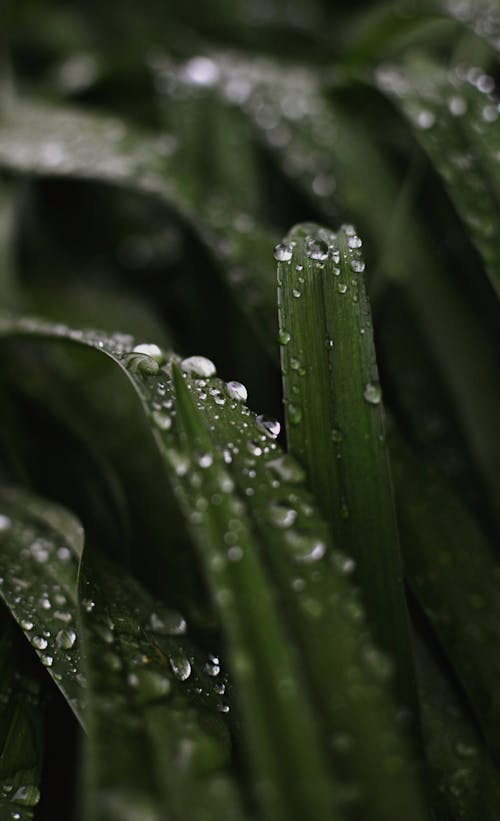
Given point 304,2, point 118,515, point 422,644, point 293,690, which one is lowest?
point 118,515

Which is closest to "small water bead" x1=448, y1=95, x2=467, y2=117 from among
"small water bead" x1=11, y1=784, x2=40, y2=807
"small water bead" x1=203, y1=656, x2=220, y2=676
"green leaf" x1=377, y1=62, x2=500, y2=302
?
"green leaf" x1=377, y1=62, x2=500, y2=302

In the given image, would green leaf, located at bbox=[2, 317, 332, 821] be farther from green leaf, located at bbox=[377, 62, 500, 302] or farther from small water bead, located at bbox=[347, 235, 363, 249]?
green leaf, located at bbox=[377, 62, 500, 302]

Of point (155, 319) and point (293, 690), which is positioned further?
point (155, 319)

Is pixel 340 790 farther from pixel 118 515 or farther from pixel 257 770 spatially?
pixel 118 515

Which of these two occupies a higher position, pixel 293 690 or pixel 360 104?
pixel 360 104

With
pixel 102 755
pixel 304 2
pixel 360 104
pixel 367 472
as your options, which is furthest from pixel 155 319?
pixel 304 2

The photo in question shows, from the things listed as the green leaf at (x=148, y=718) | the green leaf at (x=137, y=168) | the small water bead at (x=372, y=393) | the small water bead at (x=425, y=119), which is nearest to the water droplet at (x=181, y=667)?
the green leaf at (x=148, y=718)

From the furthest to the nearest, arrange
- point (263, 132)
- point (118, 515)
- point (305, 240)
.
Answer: point (263, 132) → point (118, 515) → point (305, 240)

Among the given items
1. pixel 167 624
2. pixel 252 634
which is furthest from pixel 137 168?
pixel 252 634
